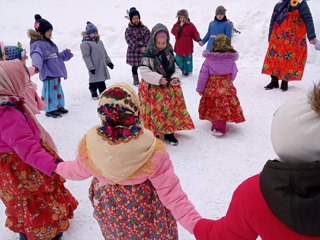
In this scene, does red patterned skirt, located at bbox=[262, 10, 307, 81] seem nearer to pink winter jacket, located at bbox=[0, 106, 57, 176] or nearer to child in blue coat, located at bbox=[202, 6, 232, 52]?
child in blue coat, located at bbox=[202, 6, 232, 52]

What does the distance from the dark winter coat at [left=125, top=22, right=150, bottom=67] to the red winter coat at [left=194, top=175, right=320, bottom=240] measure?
5382 mm

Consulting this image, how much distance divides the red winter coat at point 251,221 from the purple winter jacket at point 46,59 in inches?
164

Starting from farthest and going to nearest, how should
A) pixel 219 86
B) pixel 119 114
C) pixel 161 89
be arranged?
pixel 219 86 < pixel 161 89 < pixel 119 114

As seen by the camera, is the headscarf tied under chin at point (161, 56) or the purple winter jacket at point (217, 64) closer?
the headscarf tied under chin at point (161, 56)

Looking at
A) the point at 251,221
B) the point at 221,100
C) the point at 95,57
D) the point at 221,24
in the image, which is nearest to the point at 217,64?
the point at 221,100

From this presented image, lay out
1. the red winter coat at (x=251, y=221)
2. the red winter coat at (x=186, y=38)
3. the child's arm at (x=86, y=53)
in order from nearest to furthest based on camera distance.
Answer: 1. the red winter coat at (x=251, y=221)
2. the child's arm at (x=86, y=53)
3. the red winter coat at (x=186, y=38)

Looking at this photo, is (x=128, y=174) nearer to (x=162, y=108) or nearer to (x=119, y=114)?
(x=119, y=114)

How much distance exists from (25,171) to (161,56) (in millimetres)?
2147

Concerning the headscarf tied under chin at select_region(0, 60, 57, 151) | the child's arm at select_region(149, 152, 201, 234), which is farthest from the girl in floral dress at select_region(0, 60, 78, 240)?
the child's arm at select_region(149, 152, 201, 234)

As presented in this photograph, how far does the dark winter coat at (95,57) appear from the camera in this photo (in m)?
5.53

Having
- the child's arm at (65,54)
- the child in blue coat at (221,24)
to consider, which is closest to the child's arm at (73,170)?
the child's arm at (65,54)

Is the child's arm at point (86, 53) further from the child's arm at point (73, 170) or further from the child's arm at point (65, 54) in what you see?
the child's arm at point (73, 170)

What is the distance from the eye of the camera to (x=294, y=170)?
0.99 m

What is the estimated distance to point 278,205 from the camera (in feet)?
3.40
